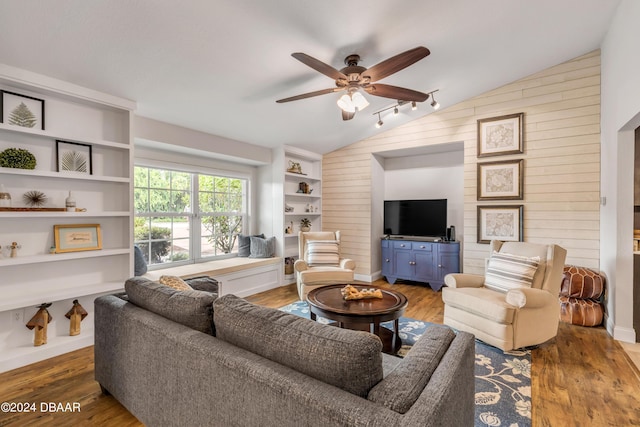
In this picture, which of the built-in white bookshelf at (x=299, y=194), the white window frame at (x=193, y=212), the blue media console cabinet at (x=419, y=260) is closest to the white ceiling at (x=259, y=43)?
the white window frame at (x=193, y=212)

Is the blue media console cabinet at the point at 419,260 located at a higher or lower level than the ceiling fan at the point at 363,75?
lower

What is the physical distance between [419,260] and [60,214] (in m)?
4.70

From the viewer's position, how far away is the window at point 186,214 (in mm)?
4117

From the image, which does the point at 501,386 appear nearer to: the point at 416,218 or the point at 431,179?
the point at 416,218

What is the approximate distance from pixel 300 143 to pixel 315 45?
2482mm

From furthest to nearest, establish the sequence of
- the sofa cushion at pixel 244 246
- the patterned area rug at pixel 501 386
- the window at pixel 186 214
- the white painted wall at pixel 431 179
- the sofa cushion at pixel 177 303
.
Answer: the white painted wall at pixel 431 179 < the sofa cushion at pixel 244 246 < the window at pixel 186 214 < the patterned area rug at pixel 501 386 < the sofa cushion at pixel 177 303

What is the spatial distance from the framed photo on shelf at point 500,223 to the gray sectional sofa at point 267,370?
347cm

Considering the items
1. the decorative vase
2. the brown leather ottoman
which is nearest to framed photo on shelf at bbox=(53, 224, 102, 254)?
the decorative vase

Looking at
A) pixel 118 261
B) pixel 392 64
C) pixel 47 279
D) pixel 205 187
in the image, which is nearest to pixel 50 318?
pixel 47 279

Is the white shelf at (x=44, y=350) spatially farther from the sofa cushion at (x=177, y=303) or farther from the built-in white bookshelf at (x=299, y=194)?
the built-in white bookshelf at (x=299, y=194)

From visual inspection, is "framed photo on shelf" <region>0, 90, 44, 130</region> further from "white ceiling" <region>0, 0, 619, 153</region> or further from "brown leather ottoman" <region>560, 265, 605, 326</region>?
"brown leather ottoman" <region>560, 265, 605, 326</region>

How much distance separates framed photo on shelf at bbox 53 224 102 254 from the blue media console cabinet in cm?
417

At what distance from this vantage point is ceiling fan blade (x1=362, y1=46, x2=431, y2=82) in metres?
2.27

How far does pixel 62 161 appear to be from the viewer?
290 cm
